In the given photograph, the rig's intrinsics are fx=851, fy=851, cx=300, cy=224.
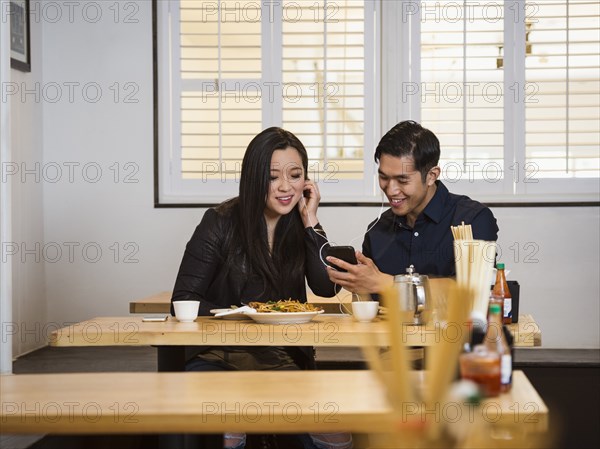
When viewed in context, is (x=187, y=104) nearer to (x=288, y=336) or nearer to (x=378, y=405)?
(x=288, y=336)

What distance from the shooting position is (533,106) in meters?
5.06

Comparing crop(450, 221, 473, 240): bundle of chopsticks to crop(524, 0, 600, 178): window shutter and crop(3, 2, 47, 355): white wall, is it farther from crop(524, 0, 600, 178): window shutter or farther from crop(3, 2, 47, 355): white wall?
crop(3, 2, 47, 355): white wall

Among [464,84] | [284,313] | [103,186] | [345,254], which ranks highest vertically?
[464,84]

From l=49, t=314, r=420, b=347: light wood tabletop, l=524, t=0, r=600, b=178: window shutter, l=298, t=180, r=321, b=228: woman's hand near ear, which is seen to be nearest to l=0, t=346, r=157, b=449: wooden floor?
l=49, t=314, r=420, b=347: light wood tabletop

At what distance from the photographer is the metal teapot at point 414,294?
98.6 inches

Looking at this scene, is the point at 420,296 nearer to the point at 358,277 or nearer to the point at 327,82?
the point at 358,277

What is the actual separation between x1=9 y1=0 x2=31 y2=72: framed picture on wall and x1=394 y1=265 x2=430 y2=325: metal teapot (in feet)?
10.3

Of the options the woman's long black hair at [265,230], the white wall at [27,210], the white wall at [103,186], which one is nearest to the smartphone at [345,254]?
the woman's long black hair at [265,230]

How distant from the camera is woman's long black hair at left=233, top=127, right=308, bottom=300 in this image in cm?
296

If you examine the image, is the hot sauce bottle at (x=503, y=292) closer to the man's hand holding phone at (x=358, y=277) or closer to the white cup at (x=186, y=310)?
the man's hand holding phone at (x=358, y=277)

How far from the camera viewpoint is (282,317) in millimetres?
2549

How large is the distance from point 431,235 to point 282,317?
0.84 meters

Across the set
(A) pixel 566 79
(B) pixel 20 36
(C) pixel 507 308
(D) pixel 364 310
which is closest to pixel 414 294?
(D) pixel 364 310

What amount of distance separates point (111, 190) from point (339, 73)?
156 centimetres
